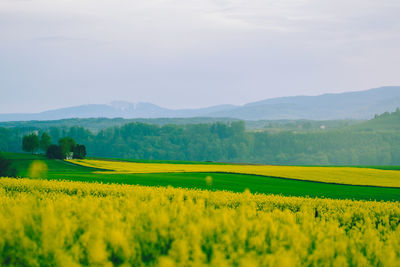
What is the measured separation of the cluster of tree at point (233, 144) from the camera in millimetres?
140125

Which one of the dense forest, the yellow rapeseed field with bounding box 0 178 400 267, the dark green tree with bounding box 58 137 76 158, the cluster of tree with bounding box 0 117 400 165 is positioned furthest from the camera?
the cluster of tree with bounding box 0 117 400 165

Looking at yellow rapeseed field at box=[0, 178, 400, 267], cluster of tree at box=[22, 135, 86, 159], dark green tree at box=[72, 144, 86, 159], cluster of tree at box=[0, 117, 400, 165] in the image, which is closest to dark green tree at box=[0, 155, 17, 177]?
yellow rapeseed field at box=[0, 178, 400, 267]

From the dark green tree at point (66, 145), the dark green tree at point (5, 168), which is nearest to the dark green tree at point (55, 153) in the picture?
the dark green tree at point (66, 145)

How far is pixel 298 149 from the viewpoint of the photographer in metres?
154

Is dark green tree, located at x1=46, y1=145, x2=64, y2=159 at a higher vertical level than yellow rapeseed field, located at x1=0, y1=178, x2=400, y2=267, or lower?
lower

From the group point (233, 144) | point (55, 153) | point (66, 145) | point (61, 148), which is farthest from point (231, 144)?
point (55, 153)

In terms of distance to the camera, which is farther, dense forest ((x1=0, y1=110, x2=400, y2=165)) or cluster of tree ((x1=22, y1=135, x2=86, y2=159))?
dense forest ((x1=0, y1=110, x2=400, y2=165))

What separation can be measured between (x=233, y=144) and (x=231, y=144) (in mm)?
1631

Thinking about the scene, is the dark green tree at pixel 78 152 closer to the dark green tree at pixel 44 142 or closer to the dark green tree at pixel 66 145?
the dark green tree at pixel 66 145

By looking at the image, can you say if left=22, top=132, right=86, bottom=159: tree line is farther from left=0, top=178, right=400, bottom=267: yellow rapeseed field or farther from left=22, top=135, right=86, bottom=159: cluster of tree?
left=0, top=178, right=400, bottom=267: yellow rapeseed field

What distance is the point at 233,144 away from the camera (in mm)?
151750

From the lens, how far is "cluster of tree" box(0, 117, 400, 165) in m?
140

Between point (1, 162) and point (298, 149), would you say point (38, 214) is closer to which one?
point (1, 162)

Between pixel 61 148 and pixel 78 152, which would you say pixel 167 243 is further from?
pixel 78 152
